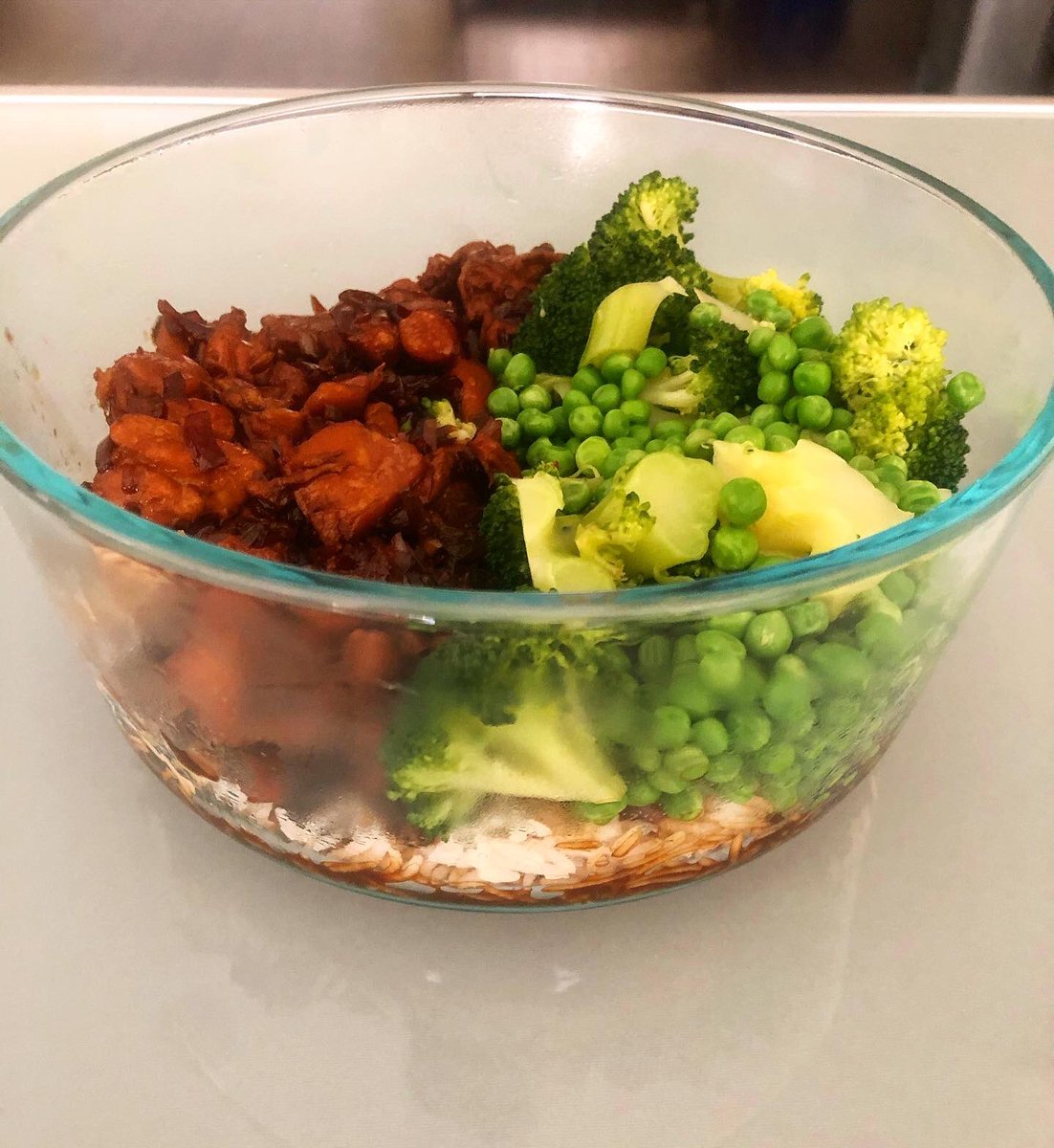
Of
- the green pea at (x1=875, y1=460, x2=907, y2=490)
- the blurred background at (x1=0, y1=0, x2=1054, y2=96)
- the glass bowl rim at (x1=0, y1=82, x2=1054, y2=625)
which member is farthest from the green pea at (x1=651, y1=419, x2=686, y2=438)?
the blurred background at (x1=0, y1=0, x2=1054, y2=96)

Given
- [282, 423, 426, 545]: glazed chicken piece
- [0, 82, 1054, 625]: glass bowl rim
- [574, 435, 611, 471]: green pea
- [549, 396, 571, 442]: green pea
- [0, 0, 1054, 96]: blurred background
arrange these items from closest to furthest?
[0, 82, 1054, 625]: glass bowl rim < [282, 423, 426, 545]: glazed chicken piece < [574, 435, 611, 471]: green pea < [549, 396, 571, 442]: green pea < [0, 0, 1054, 96]: blurred background

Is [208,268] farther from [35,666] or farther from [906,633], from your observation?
[906,633]

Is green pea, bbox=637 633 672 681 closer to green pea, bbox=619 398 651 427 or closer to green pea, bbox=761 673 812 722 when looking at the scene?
green pea, bbox=761 673 812 722

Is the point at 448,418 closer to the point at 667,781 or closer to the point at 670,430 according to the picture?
the point at 670,430

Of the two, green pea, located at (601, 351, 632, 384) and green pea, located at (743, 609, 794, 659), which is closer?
green pea, located at (743, 609, 794, 659)

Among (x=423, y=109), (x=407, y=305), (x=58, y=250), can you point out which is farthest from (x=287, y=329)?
(x=423, y=109)

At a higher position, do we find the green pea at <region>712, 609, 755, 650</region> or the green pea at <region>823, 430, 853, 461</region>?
the green pea at <region>712, 609, 755, 650</region>

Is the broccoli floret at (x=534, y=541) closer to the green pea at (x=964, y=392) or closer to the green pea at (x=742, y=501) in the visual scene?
the green pea at (x=742, y=501)
